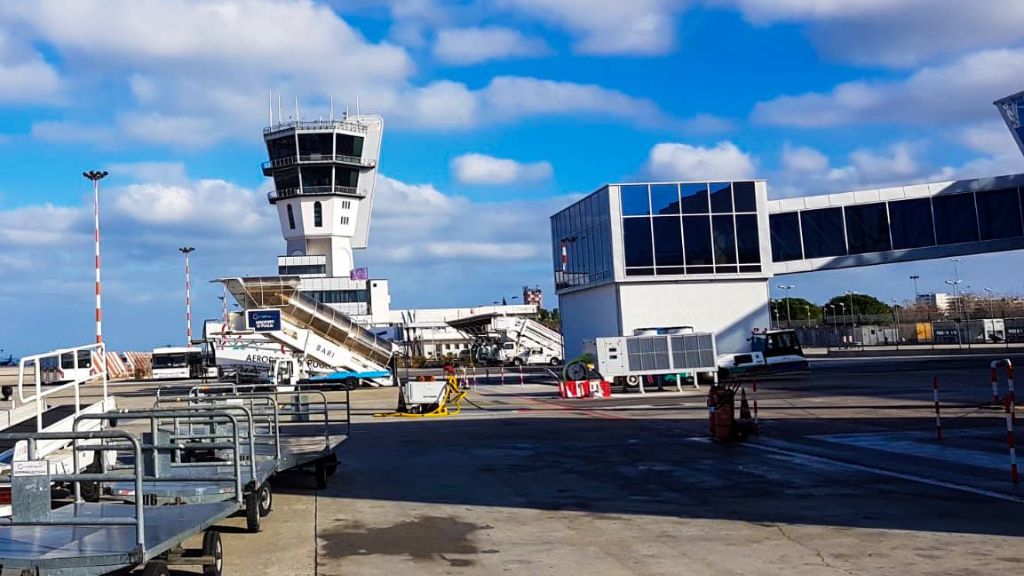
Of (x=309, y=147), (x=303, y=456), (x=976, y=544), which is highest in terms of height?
(x=309, y=147)

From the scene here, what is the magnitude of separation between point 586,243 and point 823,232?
12398 mm

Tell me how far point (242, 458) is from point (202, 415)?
1521 millimetres

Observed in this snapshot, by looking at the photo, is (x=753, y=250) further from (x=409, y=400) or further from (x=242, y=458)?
(x=242, y=458)

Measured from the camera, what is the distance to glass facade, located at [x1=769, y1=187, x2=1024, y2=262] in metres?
46.4

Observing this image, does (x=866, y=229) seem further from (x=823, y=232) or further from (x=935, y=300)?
(x=935, y=300)

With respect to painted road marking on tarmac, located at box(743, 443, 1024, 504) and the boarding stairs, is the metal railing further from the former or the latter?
painted road marking on tarmac, located at box(743, 443, 1024, 504)

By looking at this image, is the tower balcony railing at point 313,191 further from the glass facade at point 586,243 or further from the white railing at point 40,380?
the white railing at point 40,380

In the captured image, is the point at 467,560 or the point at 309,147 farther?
the point at 309,147

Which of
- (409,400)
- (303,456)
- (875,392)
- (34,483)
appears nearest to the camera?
(34,483)

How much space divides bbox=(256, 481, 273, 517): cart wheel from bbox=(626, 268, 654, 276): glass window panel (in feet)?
109

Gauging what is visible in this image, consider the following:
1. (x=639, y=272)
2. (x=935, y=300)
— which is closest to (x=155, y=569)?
(x=639, y=272)

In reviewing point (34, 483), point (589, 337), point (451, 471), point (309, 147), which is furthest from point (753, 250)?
point (309, 147)

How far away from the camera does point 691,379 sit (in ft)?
123

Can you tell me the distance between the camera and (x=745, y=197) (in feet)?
144
